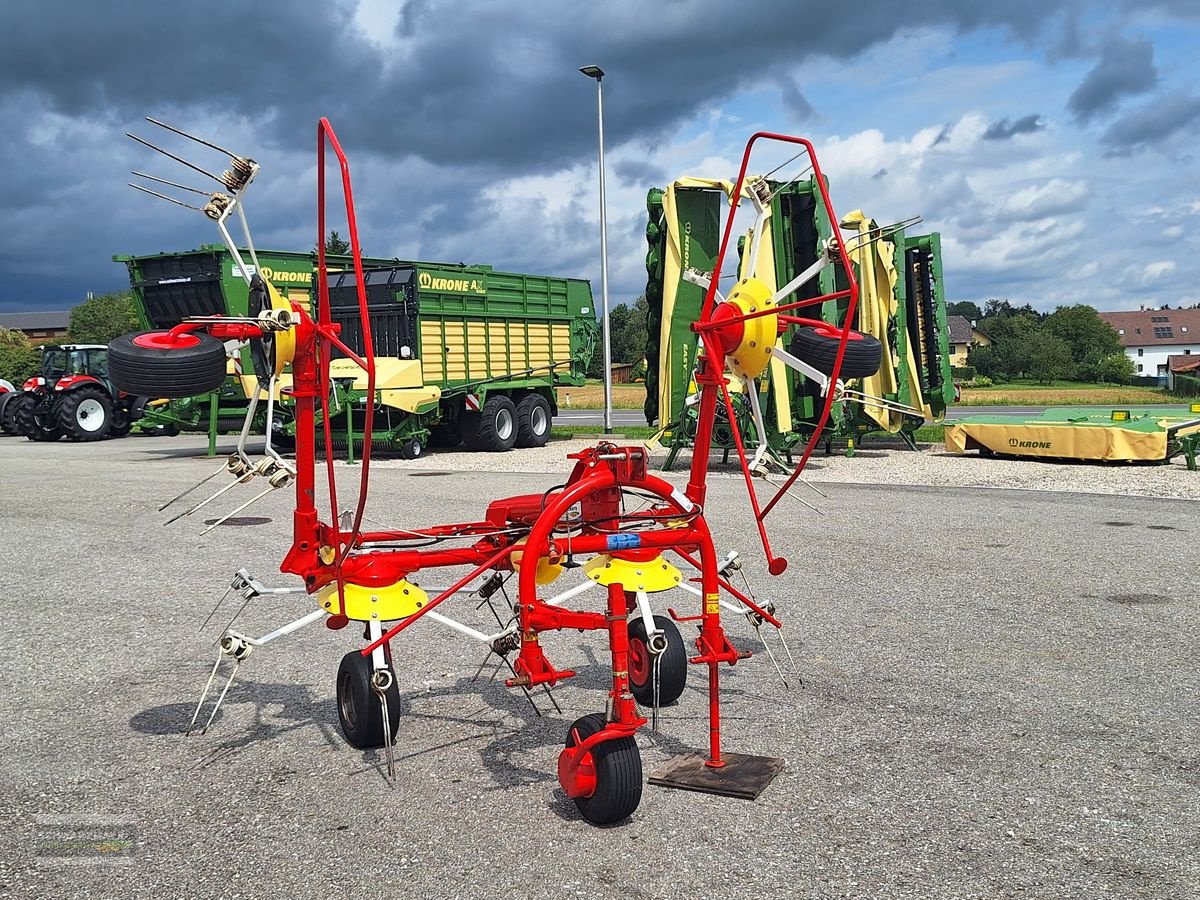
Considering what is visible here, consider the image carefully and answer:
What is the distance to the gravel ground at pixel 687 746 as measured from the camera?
341 centimetres

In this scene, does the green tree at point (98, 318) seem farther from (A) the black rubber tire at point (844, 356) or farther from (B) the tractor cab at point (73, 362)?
(A) the black rubber tire at point (844, 356)

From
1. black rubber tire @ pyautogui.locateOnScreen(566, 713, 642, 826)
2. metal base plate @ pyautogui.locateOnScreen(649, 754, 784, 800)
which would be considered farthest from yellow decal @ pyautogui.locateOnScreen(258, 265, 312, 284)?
black rubber tire @ pyautogui.locateOnScreen(566, 713, 642, 826)

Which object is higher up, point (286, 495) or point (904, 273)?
point (904, 273)

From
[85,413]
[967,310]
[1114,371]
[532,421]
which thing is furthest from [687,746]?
[967,310]

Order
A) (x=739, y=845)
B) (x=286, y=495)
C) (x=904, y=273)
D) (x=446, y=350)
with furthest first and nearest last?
(x=446, y=350) → (x=904, y=273) → (x=286, y=495) → (x=739, y=845)

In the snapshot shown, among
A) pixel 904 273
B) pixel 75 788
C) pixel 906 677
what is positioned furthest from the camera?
pixel 904 273

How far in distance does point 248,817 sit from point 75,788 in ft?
2.63

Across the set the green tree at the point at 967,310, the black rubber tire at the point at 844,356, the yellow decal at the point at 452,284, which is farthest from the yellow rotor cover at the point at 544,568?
the green tree at the point at 967,310

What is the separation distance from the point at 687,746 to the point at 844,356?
171 centimetres

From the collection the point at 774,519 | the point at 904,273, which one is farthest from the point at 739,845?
the point at 904,273

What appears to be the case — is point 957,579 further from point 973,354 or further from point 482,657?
point 973,354

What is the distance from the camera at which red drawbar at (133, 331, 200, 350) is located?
3.82 m

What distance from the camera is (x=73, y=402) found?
24.8 metres

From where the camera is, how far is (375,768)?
434 cm
